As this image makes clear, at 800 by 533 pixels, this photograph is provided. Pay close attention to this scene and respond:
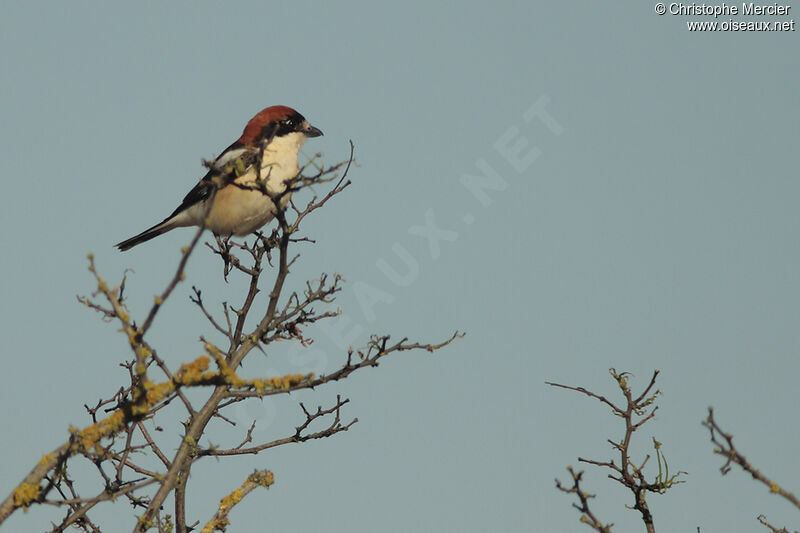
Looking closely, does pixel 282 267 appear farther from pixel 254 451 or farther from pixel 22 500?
pixel 22 500

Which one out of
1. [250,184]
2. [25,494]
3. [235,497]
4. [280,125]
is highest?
[280,125]

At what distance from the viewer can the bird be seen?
331 inches

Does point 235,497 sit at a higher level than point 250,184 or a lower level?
lower

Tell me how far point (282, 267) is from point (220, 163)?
4.51 metres

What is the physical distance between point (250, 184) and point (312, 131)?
83cm

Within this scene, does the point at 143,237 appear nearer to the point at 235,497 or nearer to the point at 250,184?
the point at 250,184

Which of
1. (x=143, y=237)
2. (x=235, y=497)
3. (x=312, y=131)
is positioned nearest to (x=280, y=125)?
(x=312, y=131)

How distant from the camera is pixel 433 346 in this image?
5.27 m

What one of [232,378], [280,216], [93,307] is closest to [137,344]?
[232,378]

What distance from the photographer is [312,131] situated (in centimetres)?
909

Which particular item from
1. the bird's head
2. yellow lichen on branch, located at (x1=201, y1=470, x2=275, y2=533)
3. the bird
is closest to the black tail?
the bird

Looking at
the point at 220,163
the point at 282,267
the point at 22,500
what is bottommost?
the point at 22,500

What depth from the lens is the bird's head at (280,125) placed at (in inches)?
352

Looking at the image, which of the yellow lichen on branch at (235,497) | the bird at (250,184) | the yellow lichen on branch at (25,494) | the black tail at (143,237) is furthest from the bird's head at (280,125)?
the yellow lichen on branch at (25,494)
